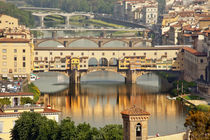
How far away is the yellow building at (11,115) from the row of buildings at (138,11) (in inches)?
3080

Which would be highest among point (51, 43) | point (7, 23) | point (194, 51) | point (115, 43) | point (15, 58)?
point (7, 23)

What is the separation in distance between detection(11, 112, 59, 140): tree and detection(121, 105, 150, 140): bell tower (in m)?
7.32

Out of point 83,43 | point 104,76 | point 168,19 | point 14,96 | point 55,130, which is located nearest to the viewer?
point 55,130

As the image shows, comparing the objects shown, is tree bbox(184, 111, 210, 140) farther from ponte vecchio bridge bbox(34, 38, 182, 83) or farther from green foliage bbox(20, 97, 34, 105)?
ponte vecchio bridge bbox(34, 38, 182, 83)

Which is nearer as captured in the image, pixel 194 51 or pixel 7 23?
pixel 194 51

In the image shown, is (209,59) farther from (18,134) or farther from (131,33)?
(131,33)

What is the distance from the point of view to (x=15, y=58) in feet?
226

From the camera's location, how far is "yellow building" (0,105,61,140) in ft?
134

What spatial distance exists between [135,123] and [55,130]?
7.70 m

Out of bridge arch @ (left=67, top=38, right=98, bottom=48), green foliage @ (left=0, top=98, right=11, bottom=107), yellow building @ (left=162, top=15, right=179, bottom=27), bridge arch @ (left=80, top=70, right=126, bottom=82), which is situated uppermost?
yellow building @ (left=162, top=15, right=179, bottom=27)

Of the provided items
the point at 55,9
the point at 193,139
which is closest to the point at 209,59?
the point at 193,139

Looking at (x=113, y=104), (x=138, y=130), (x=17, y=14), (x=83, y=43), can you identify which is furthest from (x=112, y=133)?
(x=17, y=14)

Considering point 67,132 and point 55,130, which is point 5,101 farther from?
point 67,132

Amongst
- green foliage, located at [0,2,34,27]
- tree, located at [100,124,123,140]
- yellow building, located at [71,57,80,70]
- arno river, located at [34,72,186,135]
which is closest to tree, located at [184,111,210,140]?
tree, located at [100,124,123,140]
